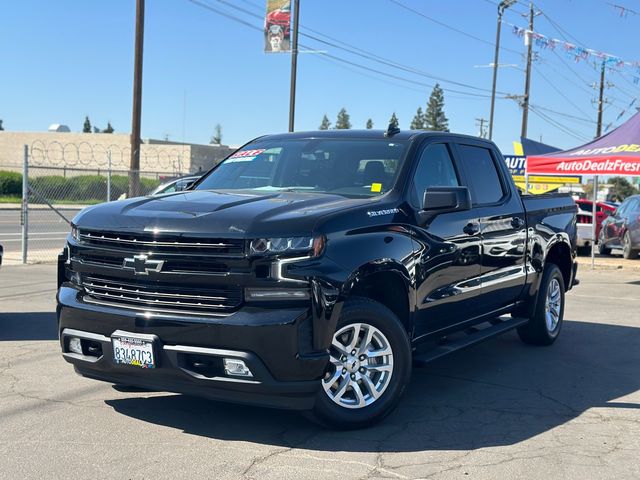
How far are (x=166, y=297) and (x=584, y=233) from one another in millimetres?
15933

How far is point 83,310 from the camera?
5.06 metres

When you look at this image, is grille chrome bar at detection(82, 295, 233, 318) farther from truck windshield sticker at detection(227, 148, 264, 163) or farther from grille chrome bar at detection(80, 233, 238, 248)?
truck windshield sticker at detection(227, 148, 264, 163)

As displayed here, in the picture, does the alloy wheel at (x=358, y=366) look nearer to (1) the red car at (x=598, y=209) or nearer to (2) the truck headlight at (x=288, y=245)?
(2) the truck headlight at (x=288, y=245)

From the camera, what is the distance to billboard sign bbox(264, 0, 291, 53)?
24.5 m

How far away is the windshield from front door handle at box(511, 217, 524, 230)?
1.64 metres

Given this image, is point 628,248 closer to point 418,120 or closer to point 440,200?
point 440,200

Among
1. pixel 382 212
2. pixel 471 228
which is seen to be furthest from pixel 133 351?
pixel 471 228

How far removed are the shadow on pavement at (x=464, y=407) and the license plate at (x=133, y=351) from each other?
64cm

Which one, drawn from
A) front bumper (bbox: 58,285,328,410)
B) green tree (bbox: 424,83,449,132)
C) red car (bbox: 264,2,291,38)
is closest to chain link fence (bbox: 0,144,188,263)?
red car (bbox: 264,2,291,38)

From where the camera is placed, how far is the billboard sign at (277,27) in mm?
24484

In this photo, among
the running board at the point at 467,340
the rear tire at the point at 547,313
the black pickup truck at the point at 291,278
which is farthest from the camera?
the rear tire at the point at 547,313

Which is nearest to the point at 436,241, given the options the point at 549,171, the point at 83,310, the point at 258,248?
the point at 258,248

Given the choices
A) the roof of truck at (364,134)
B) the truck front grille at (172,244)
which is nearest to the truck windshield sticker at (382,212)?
the roof of truck at (364,134)

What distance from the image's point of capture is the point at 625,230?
59.8 ft
